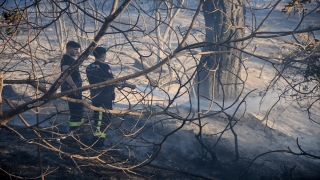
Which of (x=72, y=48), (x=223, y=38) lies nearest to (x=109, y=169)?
(x=72, y=48)

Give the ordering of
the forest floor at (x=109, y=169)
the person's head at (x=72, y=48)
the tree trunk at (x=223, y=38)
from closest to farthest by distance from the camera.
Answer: the forest floor at (x=109, y=169)
the person's head at (x=72, y=48)
the tree trunk at (x=223, y=38)

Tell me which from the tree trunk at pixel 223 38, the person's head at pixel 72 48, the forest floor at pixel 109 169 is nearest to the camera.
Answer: the forest floor at pixel 109 169

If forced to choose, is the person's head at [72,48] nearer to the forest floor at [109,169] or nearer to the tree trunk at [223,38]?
the forest floor at [109,169]

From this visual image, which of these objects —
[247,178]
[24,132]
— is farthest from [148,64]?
[247,178]

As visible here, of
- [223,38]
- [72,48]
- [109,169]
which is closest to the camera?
[109,169]

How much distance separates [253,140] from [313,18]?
1791 cm

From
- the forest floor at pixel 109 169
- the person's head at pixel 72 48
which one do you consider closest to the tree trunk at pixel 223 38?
the forest floor at pixel 109 169

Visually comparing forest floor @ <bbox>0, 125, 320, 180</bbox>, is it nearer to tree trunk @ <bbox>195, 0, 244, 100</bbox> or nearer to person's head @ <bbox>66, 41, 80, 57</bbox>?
person's head @ <bbox>66, 41, 80, 57</bbox>

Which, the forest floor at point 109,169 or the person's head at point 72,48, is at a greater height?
the person's head at point 72,48

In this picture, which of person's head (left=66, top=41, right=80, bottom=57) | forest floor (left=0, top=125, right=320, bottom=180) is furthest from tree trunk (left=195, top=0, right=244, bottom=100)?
person's head (left=66, top=41, right=80, bottom=57)

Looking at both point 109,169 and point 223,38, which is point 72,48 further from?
point 223,38

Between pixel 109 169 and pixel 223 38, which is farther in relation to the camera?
pixel 223 38

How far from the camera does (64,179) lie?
316 cm

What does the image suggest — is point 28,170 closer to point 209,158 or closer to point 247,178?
point 209,158
